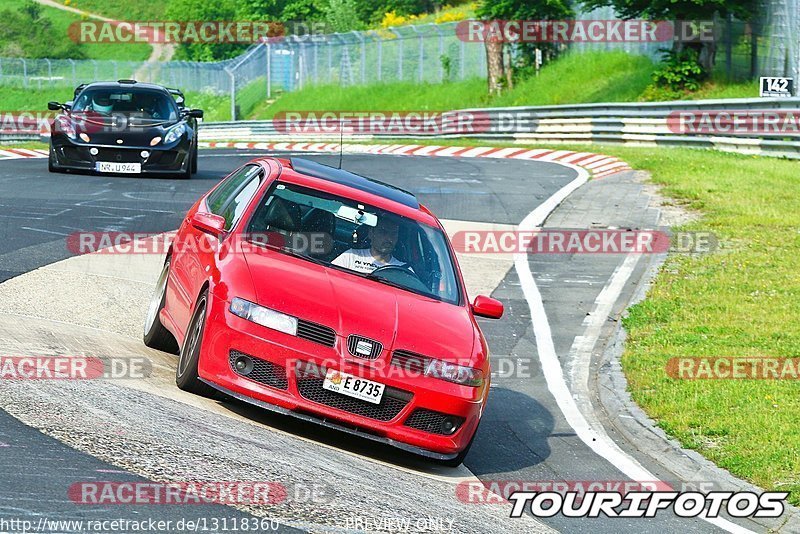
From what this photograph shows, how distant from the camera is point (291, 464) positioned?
657cm

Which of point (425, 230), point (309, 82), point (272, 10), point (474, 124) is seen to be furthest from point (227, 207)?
point (272, 10)

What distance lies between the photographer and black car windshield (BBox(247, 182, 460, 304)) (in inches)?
332

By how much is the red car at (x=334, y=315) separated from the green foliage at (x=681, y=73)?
31.2m

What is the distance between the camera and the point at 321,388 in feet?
24.1

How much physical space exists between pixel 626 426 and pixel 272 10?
3811 inches

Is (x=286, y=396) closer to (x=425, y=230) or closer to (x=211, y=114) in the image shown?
(x=425, y=230)

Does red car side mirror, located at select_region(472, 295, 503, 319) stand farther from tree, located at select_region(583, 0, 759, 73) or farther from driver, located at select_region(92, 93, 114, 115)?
tree, located at select_region(583, 0, 759, 73)

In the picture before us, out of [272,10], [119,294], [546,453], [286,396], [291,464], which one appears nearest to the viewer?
[291,464]

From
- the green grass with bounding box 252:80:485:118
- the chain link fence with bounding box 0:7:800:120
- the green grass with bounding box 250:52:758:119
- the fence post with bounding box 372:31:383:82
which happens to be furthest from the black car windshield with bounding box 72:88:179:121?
the fence post with bounding box 372:31:383:82

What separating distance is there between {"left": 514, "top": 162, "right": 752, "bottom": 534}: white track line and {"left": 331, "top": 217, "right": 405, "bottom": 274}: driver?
193 cm

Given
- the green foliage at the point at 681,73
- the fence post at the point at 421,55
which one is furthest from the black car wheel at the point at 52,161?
the fence post at the point at 421,55

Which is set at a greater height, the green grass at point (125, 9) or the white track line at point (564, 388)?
the green grass at point (125, 9)

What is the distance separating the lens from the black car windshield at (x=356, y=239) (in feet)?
27.6

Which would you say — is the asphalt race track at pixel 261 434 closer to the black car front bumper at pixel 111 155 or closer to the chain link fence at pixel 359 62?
the black car front bumper at pixel 111 155
